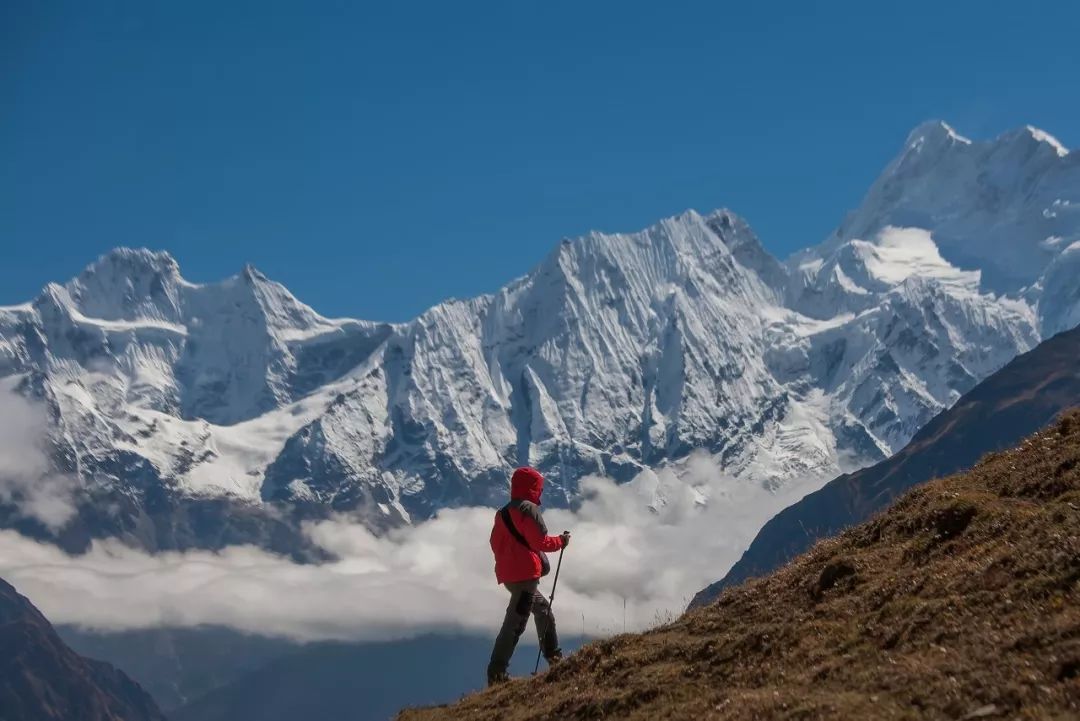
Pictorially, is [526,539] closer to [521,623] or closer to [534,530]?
[534,530]

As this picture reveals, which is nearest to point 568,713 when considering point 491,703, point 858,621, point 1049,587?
point 491,703

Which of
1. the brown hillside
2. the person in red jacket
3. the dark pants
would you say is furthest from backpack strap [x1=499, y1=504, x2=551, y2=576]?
the brown hillside

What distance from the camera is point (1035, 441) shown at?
23.1 m

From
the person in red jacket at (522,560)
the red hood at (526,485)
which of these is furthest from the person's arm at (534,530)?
the red hood at (526,485)

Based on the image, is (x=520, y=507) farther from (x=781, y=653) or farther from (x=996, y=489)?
(x=996, y=489)

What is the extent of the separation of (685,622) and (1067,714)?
9029 mm

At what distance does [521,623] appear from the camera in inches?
899

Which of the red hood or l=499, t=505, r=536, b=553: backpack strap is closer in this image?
l=499, t=505, r=536, b=553: backpack strap

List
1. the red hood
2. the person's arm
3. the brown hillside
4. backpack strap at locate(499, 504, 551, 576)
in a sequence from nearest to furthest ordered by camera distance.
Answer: the brown hillside → the person's arm → backpack strap at locate(499, 504, 551, 576) → the red hood

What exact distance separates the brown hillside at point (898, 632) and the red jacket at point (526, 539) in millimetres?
1947

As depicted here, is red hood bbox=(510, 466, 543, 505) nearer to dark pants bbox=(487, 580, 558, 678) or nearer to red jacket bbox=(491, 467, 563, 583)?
red jacket bbox=(491, 467, 563, 583)

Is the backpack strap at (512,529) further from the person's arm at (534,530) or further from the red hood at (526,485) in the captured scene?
the red hood at (526,485)

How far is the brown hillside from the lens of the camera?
1474cm

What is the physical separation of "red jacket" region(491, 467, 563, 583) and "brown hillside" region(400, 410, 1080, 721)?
1.95m
